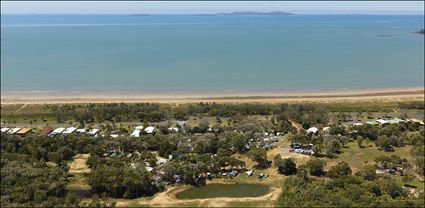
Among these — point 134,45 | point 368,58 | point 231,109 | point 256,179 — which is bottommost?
point 256,179

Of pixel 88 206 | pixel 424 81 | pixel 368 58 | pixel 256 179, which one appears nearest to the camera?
pixel 88 206

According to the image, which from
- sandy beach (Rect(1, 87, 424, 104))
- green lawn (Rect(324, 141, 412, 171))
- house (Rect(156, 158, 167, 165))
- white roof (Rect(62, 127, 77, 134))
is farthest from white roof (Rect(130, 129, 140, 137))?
green lawn (Rect(324, 141, 412, 171))

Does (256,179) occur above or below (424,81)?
below

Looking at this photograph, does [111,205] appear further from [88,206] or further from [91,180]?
[91,180]

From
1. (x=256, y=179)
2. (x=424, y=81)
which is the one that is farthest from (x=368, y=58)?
(x=256, y=179)

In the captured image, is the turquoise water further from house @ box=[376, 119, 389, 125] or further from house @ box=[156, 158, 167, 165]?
house @ box=[156, 158, 167, 165]

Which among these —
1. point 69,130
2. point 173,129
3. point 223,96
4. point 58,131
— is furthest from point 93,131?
point 223,96

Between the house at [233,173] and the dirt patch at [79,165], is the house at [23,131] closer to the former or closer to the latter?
Result: the dirt patch at [79,165]
